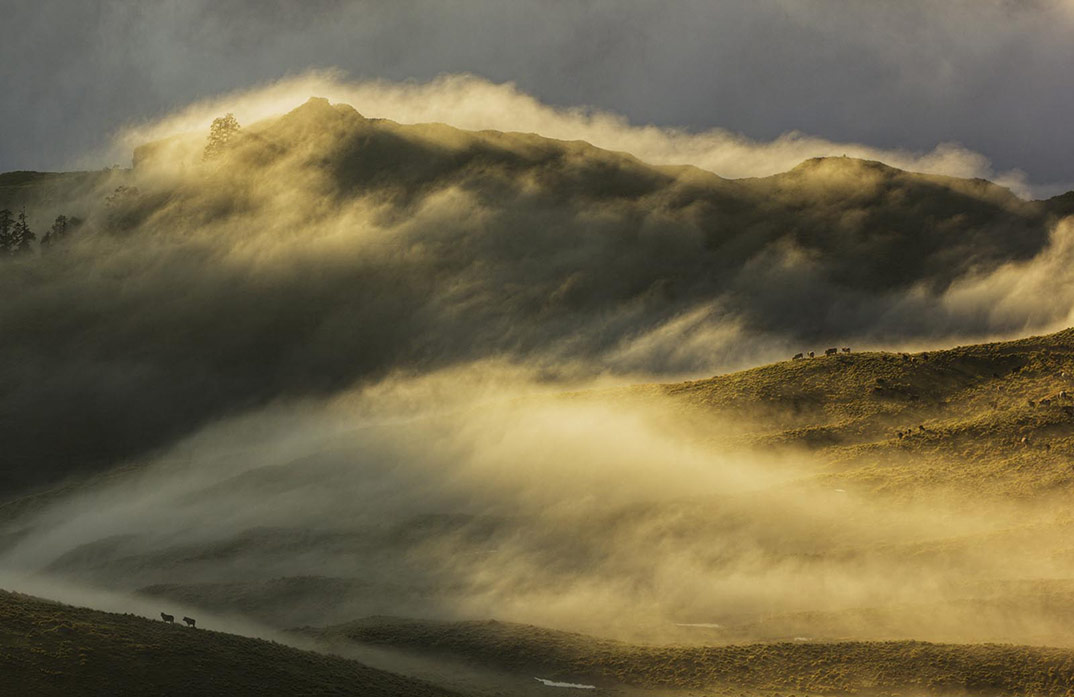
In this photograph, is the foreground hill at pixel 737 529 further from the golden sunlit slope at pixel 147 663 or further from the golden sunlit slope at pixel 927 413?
the golden sunlit slope at pixel 147 663

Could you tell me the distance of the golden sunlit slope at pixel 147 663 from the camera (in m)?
69.1

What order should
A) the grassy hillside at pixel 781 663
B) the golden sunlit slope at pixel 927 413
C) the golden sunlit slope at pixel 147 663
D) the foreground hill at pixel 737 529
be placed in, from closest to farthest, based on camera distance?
1. the golden sunlit slope at pixel 147 663
2. the grassy hillside at pixel 781 663
3. the foreground hill at pixel 737 529
4. the golden sunlit slope at pixel 927 413

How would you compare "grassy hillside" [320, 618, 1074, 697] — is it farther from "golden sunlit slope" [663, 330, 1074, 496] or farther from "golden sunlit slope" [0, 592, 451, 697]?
"golden sunlit slope" [663, 330, 1074, 496]

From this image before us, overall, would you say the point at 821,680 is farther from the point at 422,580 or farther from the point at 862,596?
the point at 422,580

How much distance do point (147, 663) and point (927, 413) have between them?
450 feet

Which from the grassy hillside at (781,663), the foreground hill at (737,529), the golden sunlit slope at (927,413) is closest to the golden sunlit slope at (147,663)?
the grassy hillside at (781,663)

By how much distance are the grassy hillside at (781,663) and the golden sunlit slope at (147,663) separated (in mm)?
16143

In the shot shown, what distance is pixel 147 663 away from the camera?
73.6 meters

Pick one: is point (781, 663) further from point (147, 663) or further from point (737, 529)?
point (737, 529)

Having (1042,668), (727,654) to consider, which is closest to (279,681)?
(727,654)

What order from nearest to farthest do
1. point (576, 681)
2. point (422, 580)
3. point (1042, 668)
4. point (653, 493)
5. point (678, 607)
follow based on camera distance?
point (1042, 668) → point (576, 681) → point (678, 607) → point (422, 580) → point (653, 493)

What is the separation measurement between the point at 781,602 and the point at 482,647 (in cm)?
3558

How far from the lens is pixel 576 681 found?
9038 centimetres

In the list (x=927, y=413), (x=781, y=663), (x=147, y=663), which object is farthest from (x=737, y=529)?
(x=147, y=663)
